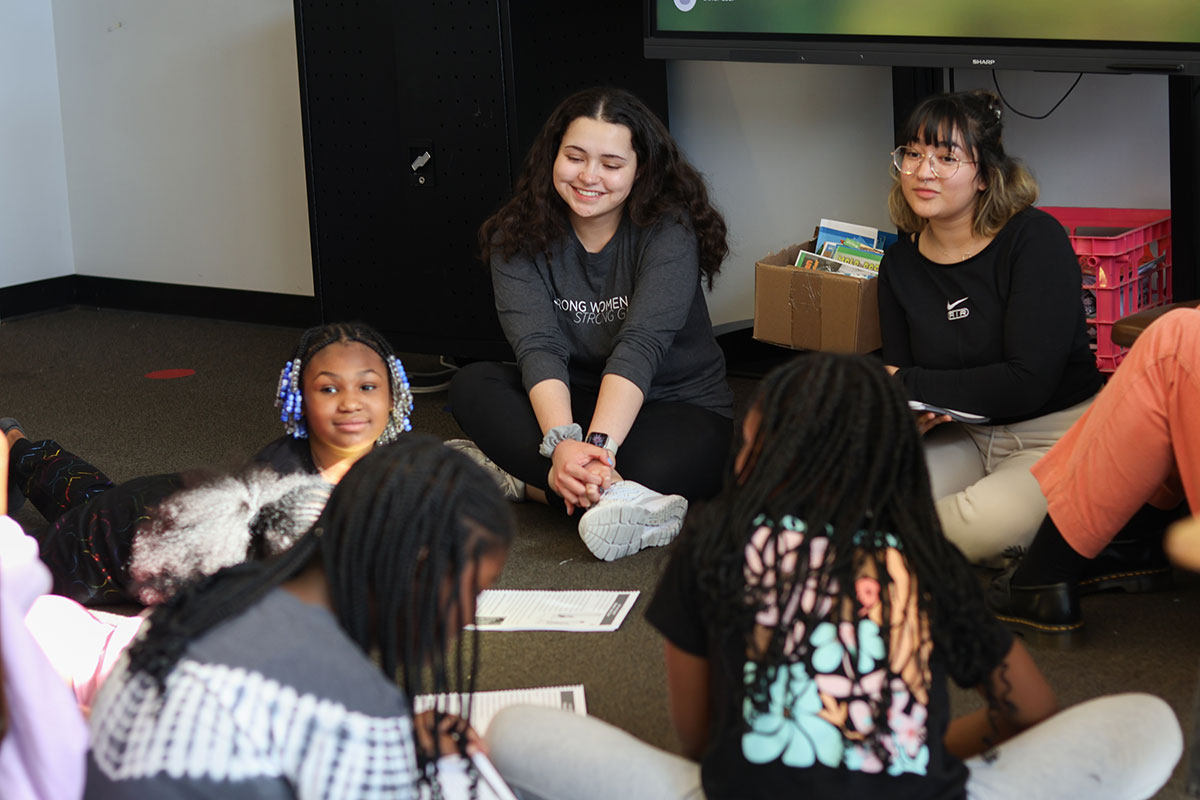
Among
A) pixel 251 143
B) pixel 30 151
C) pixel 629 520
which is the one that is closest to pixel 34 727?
pixel 629 520

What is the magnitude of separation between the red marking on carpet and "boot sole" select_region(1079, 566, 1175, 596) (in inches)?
113

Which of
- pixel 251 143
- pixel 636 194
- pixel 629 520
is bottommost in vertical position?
pixel 629 520

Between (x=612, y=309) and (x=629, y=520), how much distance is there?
1.70ft

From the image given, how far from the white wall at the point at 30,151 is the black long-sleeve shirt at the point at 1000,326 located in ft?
12.6

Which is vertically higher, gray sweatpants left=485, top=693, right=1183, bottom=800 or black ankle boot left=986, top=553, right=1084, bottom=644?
gray sweatpants left=485, top=693, right=1183, bottom=800

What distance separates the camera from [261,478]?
209cm

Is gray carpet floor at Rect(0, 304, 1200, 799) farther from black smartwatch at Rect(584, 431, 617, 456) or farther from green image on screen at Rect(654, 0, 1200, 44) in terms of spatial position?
green image on screen at Rect(654, 0, 1200, 44)

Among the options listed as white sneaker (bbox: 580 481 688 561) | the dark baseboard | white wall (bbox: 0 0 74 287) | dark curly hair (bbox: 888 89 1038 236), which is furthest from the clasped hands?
white wall (bbox: 0 0 74 287)

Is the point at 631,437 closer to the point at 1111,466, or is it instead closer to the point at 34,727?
the point at 1111,466

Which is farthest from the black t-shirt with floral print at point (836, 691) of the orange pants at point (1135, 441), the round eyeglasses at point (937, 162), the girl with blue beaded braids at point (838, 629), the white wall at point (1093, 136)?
the white wall at point (1093, 136)

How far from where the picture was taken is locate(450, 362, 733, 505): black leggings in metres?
2.55

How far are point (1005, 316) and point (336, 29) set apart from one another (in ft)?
6.98

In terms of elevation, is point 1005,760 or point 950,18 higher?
point 950,18

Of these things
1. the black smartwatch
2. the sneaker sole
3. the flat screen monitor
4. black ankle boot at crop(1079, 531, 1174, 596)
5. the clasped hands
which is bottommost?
black ankle boot at crop(1079, 531, 1174, 596)
